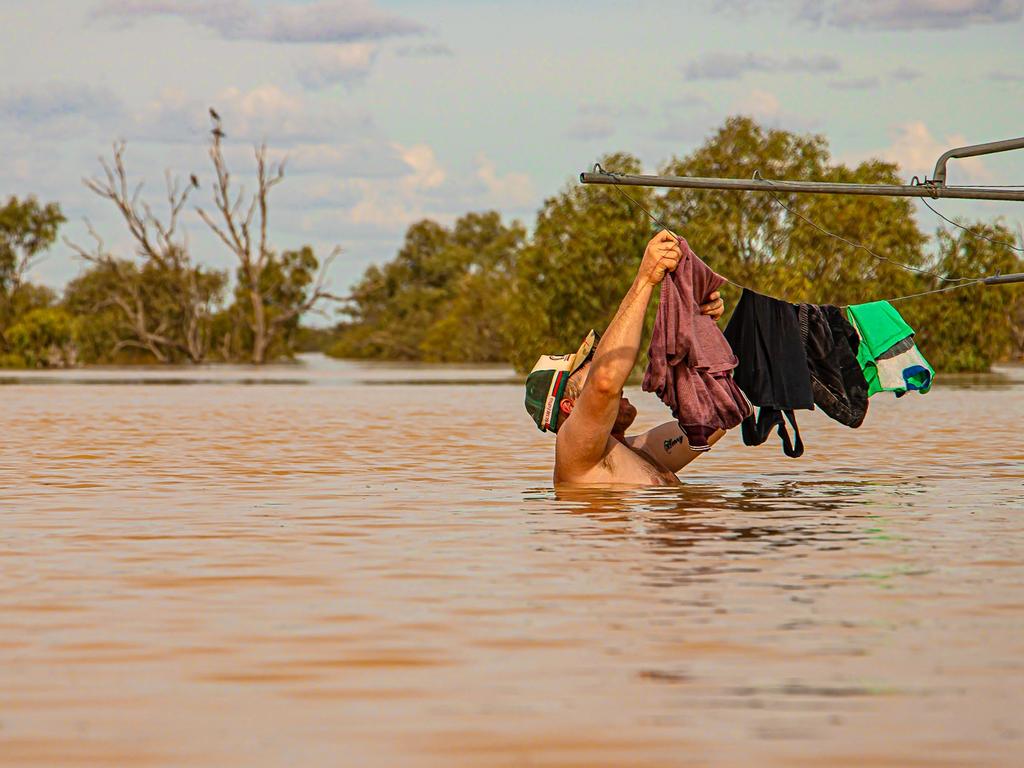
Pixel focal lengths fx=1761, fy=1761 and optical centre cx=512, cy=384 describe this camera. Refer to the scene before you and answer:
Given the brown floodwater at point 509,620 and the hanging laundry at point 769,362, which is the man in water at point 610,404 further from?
the hanging laundry at point 769,362

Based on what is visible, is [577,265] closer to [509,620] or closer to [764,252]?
[764,252]

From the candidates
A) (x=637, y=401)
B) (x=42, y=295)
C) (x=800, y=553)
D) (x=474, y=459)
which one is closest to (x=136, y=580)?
(x=800, y=553)

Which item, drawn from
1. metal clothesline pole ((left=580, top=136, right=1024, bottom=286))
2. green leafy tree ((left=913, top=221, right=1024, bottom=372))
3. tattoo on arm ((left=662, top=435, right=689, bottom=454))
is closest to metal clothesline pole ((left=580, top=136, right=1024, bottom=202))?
metal clothesline pole ((left=580, top=136, right=1024, bottom=286))

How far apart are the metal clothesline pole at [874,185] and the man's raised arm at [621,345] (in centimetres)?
66

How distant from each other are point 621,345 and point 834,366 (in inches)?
94.2

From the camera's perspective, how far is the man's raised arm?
35.5ft

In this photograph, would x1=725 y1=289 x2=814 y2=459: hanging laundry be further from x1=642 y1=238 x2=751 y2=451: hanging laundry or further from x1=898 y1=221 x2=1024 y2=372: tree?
x1=898 y1=221 x2=1024 y2=372: tree

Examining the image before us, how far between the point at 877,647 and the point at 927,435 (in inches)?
692

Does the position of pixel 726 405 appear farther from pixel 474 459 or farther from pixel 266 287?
pixel 266 287

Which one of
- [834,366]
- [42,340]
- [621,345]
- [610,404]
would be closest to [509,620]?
[621,345]

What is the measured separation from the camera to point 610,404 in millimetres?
11547

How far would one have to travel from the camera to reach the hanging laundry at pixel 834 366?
1261 centimetres

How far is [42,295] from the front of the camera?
419 ft

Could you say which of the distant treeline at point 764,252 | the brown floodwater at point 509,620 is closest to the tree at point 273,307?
the distant treeline at point 764,252
